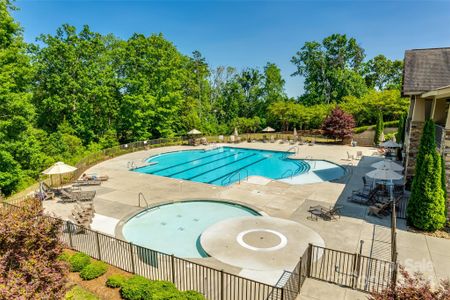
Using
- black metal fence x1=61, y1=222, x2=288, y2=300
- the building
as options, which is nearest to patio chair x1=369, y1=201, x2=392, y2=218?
the building

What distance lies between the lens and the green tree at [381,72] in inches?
2181

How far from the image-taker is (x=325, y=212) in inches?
484

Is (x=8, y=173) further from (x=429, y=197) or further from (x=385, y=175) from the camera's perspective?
(x=429, y=197)

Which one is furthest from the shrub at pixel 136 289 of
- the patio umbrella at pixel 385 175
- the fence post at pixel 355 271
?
the patio umbrella at pixel 385 175

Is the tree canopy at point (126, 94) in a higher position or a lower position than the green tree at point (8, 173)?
higher

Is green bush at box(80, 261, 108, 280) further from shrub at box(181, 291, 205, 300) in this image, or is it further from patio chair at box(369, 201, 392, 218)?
patio chair at box(369, 201, 392, 218)

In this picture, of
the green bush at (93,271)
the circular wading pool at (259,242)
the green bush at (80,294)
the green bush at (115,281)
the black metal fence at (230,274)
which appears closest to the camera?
the black metal fence at (230,274)

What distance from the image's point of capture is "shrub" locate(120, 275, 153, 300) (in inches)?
273

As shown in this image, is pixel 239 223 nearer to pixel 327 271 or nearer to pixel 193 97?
pixel 327 271

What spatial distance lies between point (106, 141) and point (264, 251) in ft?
95.3

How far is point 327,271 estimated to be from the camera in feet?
25.9

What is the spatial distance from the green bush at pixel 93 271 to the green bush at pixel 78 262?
9.4 inches

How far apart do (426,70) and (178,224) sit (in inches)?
609

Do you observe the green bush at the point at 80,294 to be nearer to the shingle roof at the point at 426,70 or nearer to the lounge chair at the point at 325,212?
the lounge chair at the point at 325,212
